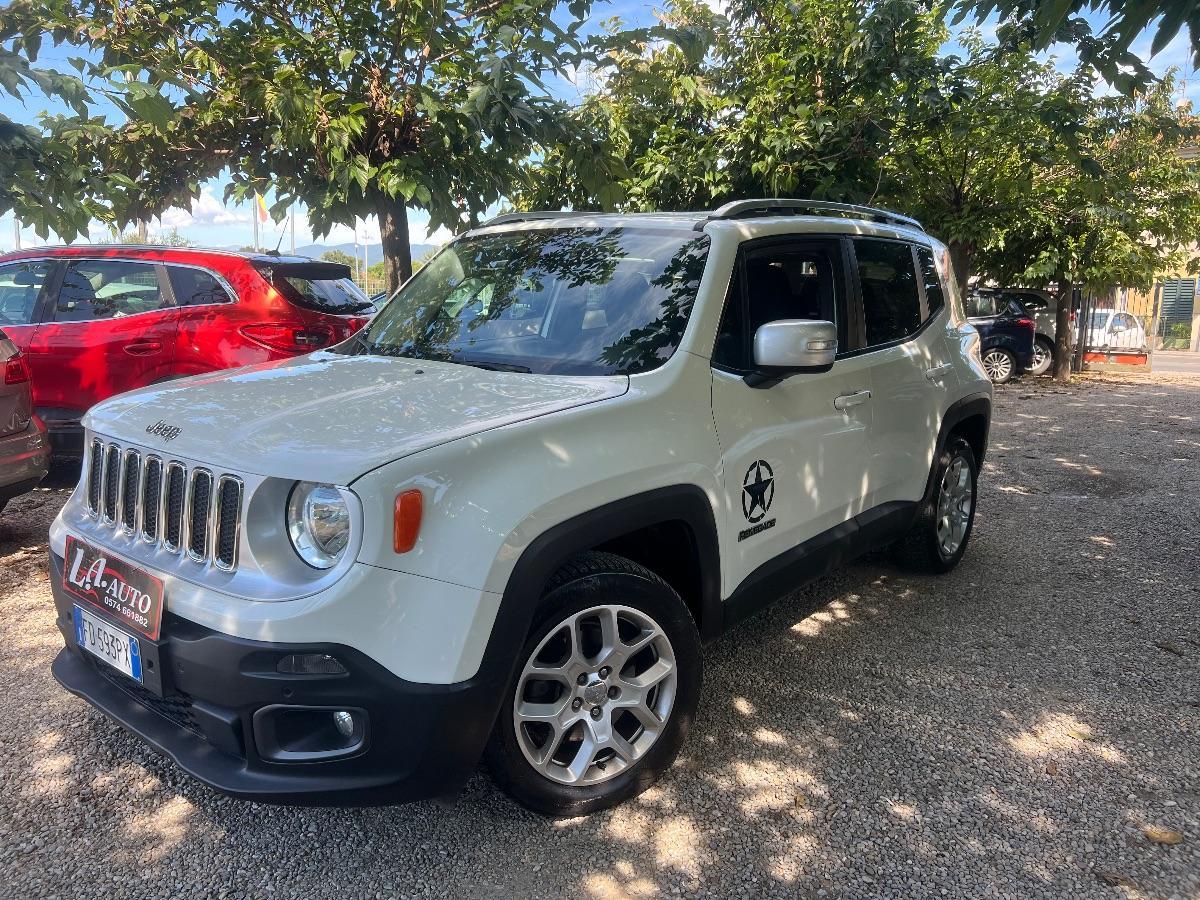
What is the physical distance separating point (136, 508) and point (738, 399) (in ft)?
6.35

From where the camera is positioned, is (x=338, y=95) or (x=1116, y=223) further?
(x=1116, y=223)

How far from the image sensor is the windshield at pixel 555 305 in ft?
9.81

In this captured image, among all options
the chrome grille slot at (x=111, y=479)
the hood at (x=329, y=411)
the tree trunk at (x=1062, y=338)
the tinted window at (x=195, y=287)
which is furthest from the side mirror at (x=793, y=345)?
the tree trunk at (x=1062, y=338)

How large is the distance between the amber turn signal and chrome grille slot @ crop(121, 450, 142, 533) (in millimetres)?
1016

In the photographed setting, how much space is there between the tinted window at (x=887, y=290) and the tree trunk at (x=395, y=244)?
13.7 ft

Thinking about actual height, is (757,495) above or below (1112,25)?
below

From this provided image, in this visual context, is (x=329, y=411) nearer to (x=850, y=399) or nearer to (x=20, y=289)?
(x=850, y=399)

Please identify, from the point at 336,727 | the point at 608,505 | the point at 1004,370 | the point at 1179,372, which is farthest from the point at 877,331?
the point at 1179,372

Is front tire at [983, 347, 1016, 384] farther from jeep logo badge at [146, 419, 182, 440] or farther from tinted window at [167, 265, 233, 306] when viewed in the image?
jeep logo badge at [146, 419, 182, 440]

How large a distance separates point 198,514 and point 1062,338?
16095mm

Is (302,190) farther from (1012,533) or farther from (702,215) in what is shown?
(1012,533)

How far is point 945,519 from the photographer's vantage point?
4.79 m

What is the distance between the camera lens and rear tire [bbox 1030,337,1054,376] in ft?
51.6

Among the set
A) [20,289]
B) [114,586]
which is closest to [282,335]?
[20,289]
